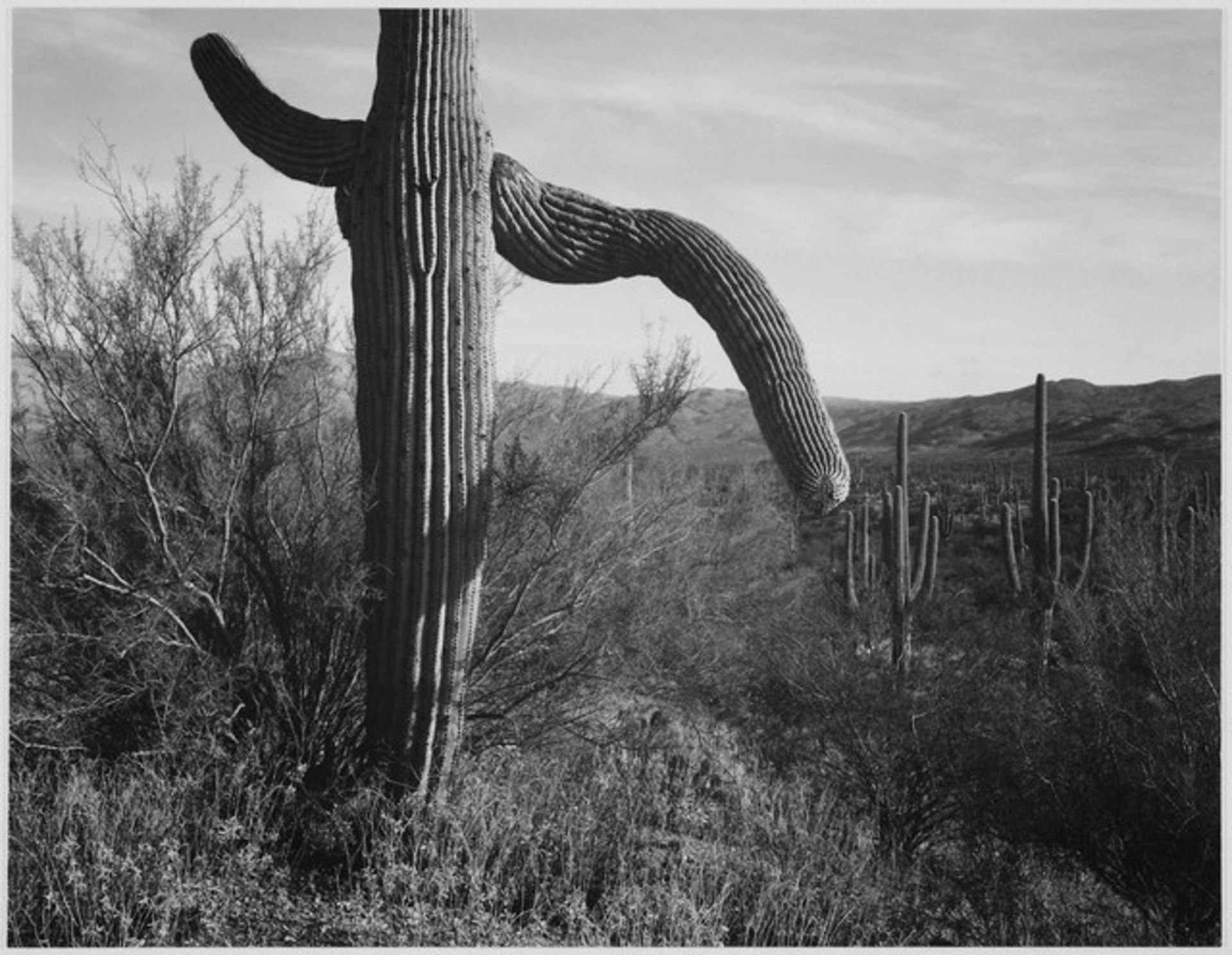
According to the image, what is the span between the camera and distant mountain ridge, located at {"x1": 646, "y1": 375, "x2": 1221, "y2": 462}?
937cm

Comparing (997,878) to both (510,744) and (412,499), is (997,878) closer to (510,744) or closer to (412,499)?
(510,744)

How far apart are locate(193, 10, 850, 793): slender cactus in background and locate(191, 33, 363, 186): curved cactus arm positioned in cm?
1

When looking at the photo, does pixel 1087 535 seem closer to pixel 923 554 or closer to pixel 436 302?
pixel 923 554

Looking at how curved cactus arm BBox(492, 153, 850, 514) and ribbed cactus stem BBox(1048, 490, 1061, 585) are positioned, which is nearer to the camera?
curved cactus arm BBox(492, 153, 850, 514)

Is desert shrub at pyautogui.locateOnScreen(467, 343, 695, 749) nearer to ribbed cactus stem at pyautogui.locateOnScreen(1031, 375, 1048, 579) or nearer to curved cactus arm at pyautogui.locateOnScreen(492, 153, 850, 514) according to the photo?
curved cactus arm at pyautogui.locateOnScreen(492, 153, 850, 514)

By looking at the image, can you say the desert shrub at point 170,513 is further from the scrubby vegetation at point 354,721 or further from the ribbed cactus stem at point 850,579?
the ribbed cactus stem at point 850,579

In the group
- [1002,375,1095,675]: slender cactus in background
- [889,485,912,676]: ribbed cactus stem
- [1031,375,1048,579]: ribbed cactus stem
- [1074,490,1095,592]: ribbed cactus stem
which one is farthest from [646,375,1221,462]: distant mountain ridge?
[889,485,912,676]: ribbed cactus stem

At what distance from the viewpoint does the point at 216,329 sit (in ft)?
17.1

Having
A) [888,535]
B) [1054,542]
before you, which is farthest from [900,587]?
[888,535]

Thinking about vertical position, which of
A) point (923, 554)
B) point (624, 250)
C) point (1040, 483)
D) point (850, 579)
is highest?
point (624, 250)

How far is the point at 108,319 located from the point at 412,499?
1.71 m

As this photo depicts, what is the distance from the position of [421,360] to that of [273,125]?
48.0 inches

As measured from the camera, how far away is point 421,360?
4438mm

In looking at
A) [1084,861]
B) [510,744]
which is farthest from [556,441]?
[1084,861]
